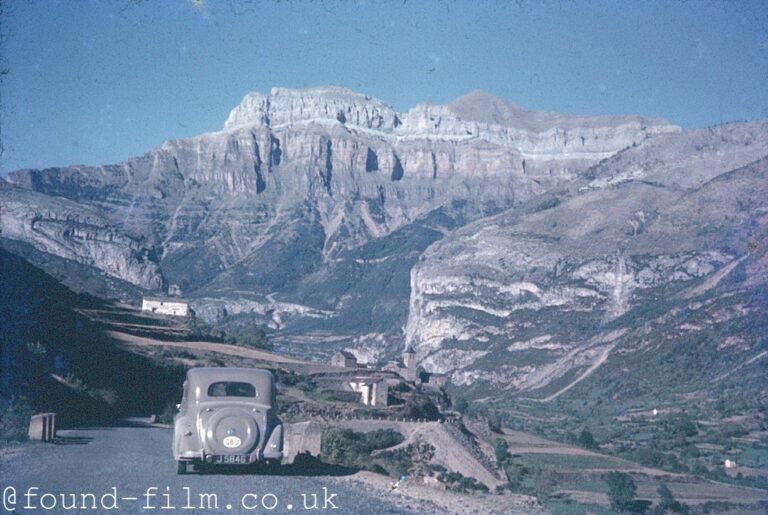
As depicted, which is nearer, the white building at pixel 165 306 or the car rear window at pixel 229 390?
the car rear window at pixel 229 390

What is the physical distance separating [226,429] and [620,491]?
85.1ft

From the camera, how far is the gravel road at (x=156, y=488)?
12523mm

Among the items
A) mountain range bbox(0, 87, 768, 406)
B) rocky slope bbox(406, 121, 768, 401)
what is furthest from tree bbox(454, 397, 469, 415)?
rocky slope bbox(406, 121, 768, 401)

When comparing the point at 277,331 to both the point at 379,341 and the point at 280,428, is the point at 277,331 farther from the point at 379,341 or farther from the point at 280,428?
the point at 280,428

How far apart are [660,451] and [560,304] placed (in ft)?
224

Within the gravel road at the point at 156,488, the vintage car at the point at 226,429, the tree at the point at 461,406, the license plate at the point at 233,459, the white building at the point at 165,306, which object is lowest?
the tree at the point at 461,406

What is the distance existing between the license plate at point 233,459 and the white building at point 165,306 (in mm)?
74815

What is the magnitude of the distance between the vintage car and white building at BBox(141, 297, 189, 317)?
73.8 metres

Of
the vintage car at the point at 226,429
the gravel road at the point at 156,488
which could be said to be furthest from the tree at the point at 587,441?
the vintage car at the point at 226,429

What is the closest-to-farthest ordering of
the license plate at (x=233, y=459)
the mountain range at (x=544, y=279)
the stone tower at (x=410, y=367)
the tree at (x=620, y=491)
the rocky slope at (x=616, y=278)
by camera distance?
the license plate at (x=233, y=459), the tree at (x=620, y=491), the rocky slope at (x=616, y=278), the mountain range at (x=544, y=279), the stone tower at (x=410, y=367)

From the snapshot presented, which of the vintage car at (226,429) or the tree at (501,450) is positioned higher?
the vintage car at (226,429)

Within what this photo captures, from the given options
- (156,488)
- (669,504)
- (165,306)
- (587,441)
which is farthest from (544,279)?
(156,488)

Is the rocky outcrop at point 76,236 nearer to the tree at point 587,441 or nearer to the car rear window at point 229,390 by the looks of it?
the tree at point 587,441

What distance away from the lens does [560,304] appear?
120 metres
